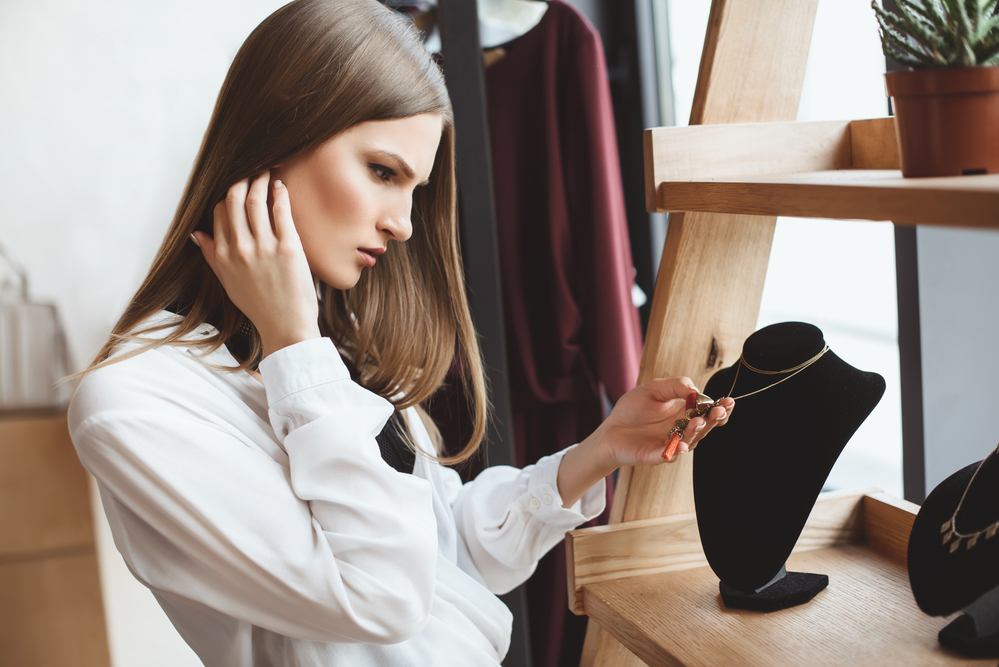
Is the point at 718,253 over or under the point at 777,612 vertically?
over

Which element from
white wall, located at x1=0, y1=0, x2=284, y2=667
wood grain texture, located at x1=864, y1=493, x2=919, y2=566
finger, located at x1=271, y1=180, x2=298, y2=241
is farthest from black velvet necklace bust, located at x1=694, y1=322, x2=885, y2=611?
white wall, located at x1=0, y1=0, x2=284, y2=667

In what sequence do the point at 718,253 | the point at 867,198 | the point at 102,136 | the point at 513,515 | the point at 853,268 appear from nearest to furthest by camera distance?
the point at 867,198, the point at 718,253, the point at 513,515, the point at 853,268, the point at 102,136

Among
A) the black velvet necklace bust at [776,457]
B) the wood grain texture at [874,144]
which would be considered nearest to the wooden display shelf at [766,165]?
the wood grain texture at [874,144]

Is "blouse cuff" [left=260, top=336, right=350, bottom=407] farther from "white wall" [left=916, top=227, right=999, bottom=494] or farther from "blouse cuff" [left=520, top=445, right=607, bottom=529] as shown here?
"white wall" [left=916, top=227, right=999, bottom=494]

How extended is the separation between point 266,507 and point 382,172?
1.33ft

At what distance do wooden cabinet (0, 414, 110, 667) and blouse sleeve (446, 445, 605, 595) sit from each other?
872 millimetres

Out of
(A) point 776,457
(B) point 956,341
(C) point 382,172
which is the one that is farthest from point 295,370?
(B) point 956,341

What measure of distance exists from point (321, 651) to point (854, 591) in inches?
22.3

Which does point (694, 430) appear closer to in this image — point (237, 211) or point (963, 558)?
point (963, 558)

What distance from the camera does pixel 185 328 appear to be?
852mm

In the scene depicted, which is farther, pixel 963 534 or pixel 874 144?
pixel 874 144

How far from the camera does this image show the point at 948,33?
480 millimetres

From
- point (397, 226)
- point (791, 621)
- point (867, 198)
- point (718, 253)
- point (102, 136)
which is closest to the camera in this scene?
point (867, 198)

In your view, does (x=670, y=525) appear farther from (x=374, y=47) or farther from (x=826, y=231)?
(x=826, y=231)
